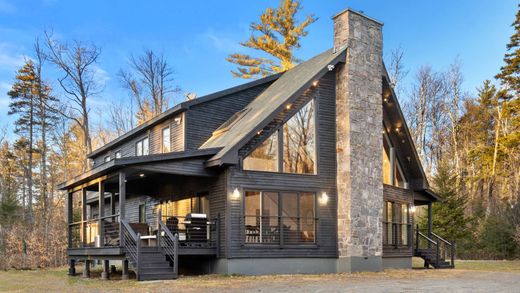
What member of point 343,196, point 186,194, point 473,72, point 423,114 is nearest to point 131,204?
point 186,194

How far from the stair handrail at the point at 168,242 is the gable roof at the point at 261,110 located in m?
2.25

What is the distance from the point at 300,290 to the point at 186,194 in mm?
7815

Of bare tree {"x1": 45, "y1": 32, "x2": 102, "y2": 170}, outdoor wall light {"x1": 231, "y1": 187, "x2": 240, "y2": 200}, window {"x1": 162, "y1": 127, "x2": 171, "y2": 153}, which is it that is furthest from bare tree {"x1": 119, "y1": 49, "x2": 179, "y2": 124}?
outdoor wall light {"x1": 231, "y1": 187, "x2": 240, "y2": 200}

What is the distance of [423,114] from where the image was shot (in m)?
38.0

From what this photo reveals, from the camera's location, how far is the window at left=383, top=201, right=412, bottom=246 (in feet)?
64.0

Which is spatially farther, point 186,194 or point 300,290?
point 186,194

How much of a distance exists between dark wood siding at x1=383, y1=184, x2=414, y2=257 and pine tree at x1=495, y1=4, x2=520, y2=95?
58.1 ft

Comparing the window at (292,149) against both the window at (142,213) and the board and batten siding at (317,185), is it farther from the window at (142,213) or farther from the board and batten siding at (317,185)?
the window at (142,213)

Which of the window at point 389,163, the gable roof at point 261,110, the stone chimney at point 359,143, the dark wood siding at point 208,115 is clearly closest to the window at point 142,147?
the dark wood siding at point 208,115

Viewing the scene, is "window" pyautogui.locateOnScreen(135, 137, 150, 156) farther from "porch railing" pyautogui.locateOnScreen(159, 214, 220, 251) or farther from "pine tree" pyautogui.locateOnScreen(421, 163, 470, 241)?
"pine tree" pyautogui.locateOnScreen(421, 163, 470, 241)

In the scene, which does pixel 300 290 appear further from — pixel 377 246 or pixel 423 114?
pixel 423 114

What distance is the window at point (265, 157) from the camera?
1645cm

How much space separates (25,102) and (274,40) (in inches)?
706

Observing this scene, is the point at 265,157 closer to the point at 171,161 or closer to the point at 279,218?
the point at 279,218
